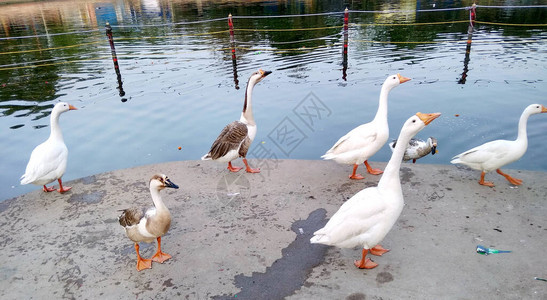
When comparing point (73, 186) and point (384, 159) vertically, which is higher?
point (73, 186)

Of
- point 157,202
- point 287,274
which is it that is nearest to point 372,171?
point 287,274

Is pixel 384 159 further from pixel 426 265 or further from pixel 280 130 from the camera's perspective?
pixel 426 265

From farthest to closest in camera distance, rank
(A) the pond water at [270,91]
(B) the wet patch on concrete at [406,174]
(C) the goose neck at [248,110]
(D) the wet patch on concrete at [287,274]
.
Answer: (A) the pond water at [270,91] → (C) the goose neck at [248,110] → (B) the wet patch on concrete at [406,174] → (D) the wet patch on concrete at [287,274]

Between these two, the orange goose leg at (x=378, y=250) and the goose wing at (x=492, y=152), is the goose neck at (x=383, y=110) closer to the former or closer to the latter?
the goose wing at (x=492, y=152)

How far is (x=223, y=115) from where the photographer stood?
9.30 m

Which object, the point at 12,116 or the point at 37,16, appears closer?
the point at 12,116

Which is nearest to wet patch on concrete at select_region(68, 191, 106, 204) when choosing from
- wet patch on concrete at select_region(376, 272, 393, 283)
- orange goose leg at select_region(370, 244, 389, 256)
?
orange goose leg at select_region(370, 244, 389, 256)

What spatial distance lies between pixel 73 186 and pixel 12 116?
230 inches

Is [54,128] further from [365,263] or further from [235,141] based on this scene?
[365,263]

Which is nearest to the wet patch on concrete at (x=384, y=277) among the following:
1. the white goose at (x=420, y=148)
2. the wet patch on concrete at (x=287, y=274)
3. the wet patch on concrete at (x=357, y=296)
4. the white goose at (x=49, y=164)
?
the wet patch on concrete at (x=357, y=296)

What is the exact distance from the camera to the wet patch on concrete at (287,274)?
348 centimetres

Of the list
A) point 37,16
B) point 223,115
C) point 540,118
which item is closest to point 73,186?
point 223,115

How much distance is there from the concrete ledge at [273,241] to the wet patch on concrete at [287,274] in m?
0.01

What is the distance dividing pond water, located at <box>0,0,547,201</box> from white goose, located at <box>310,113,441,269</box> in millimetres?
2438
